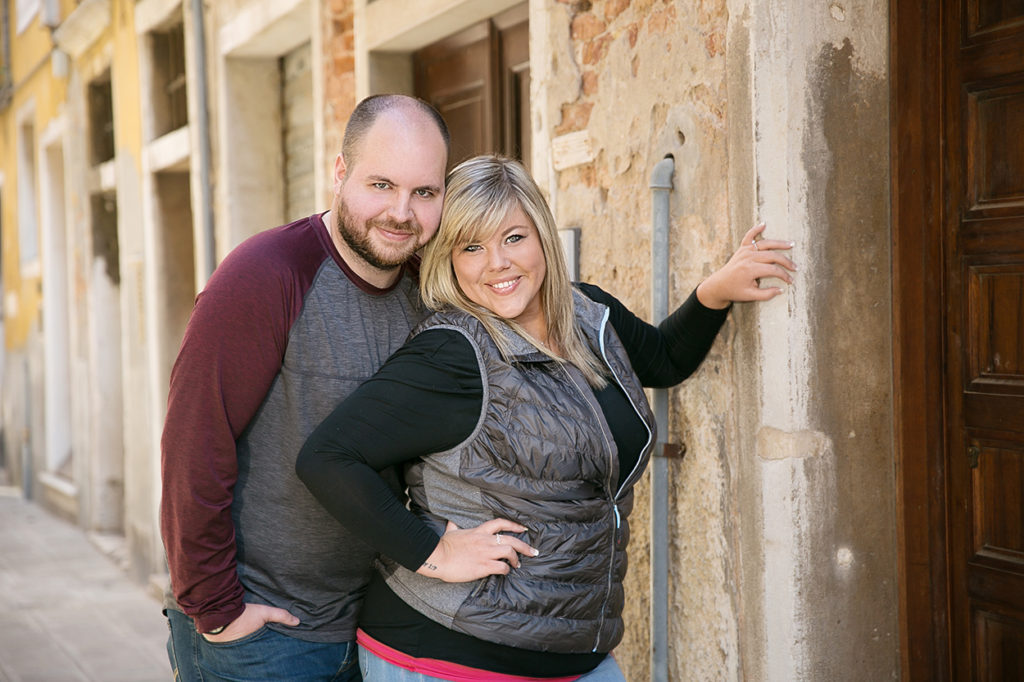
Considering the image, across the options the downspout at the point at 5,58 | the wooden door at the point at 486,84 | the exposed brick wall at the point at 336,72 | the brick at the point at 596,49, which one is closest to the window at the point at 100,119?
the downspout at the point at 5,58

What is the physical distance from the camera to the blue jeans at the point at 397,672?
7.04ft

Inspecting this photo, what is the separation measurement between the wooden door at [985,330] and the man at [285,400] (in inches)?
48.2

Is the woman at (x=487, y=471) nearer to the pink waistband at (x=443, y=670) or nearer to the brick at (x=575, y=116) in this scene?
the pink waistband at (x=443, y=670)

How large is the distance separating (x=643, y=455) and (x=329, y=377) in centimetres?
69

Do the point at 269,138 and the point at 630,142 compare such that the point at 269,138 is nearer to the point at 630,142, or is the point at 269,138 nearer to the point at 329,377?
the point at 630,142

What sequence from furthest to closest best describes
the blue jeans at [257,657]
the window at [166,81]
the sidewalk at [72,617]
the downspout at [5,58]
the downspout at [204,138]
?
the downspout at [5,58] → the window at [166,81] → the downspout at [204,138] → the sidewalk at [72,617] → the blue jeans at [257,657]

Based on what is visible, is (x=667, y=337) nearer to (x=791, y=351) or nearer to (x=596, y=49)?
(x=791, y=351)

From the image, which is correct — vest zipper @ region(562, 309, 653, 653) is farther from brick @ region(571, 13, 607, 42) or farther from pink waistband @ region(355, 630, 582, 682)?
brick @ region(571, 13, 607, 42)

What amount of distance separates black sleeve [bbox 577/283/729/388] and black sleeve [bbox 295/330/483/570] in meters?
0.64

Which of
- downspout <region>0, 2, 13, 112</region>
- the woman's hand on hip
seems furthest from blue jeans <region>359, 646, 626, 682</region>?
downspout <region>0, 2, 13, 112</region>

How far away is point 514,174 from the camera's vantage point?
2.29m

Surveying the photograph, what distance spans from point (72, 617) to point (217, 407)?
5471 millimetres

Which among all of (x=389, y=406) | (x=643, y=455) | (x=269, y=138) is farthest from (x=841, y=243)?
(x=269, y=138)

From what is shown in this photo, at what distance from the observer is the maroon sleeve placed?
2.16 m
